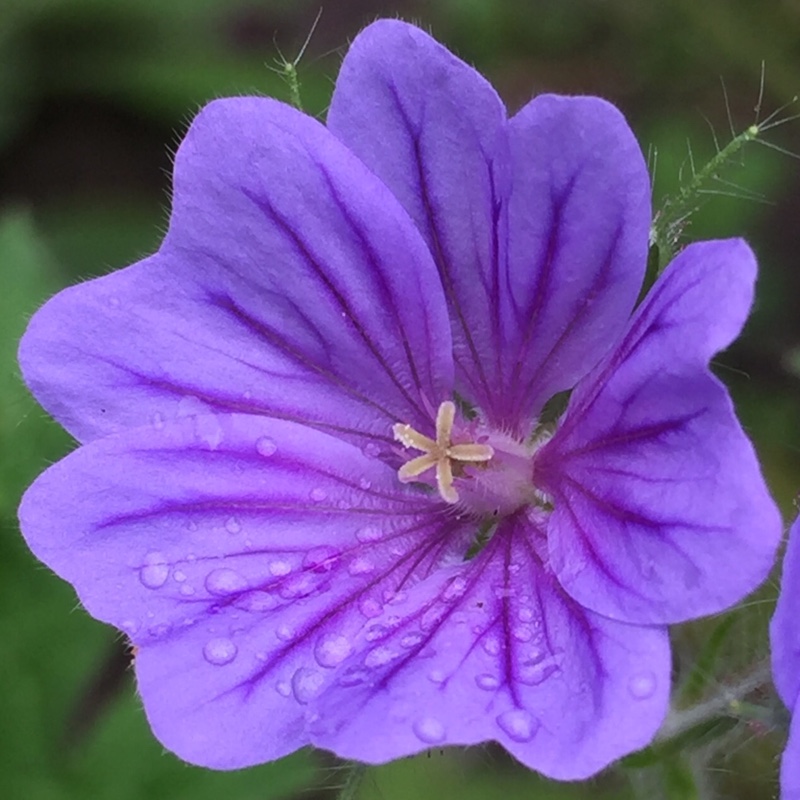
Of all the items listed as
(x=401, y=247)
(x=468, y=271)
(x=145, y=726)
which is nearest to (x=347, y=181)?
(x=401, y=247)

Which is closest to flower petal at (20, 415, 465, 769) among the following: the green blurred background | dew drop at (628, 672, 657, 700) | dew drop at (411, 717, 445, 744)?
dew drop at (411, 717, 445, 744)

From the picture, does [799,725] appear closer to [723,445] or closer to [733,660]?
[723,445]

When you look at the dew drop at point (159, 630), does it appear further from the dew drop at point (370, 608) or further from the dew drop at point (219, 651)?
the dew drop at point (370, 608)

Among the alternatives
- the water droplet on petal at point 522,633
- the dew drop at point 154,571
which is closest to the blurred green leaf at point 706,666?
the water droplet on petal at point 522,633

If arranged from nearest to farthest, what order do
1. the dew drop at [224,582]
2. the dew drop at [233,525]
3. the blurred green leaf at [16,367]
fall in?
the dew drop at [224,582], the dew drop at [233,525], the blurred green leaf at [16,367]

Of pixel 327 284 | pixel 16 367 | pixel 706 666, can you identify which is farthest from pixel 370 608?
pixel 16 367

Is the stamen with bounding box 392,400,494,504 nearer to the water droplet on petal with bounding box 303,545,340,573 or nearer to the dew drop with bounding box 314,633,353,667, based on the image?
the water droplet on petal with bounding box 303,545,340,573

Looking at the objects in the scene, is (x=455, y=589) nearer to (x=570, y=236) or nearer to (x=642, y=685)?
(x=642, y=685)
